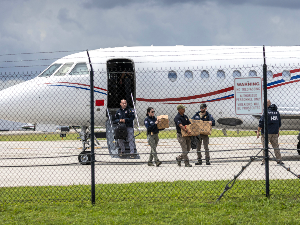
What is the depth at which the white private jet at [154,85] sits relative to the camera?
13.9m

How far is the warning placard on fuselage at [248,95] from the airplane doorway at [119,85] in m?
7.17

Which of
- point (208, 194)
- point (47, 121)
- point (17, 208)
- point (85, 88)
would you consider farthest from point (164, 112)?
point (17, 208)

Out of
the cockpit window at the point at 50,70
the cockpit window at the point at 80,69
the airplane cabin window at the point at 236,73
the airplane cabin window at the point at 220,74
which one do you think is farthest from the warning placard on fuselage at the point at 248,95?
the cockpit window at the point at 50,70

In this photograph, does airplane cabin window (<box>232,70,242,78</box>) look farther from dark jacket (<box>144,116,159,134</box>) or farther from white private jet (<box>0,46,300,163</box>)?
dark jacket (<box>144,116,159,134</box>)

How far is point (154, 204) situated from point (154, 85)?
7.89 meters

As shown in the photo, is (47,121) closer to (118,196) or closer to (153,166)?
(153,166)

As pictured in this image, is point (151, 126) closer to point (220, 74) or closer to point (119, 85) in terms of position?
point (119, 85)

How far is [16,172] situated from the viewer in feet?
40.1

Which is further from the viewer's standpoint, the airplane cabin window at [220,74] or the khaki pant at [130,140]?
the airplane cabin window at [220,74]

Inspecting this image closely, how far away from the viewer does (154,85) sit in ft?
47.9

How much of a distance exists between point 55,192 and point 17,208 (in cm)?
141

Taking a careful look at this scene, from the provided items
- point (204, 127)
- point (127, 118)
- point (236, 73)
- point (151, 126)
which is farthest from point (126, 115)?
point (236, 73)

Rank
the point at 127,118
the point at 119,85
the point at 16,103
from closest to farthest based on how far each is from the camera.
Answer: the point at 127,118 < the point at 16,103 < the point at 119,85

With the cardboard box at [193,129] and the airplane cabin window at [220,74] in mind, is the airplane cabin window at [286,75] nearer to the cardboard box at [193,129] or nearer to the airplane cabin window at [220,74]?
the airplane cabin window at [220,74]
